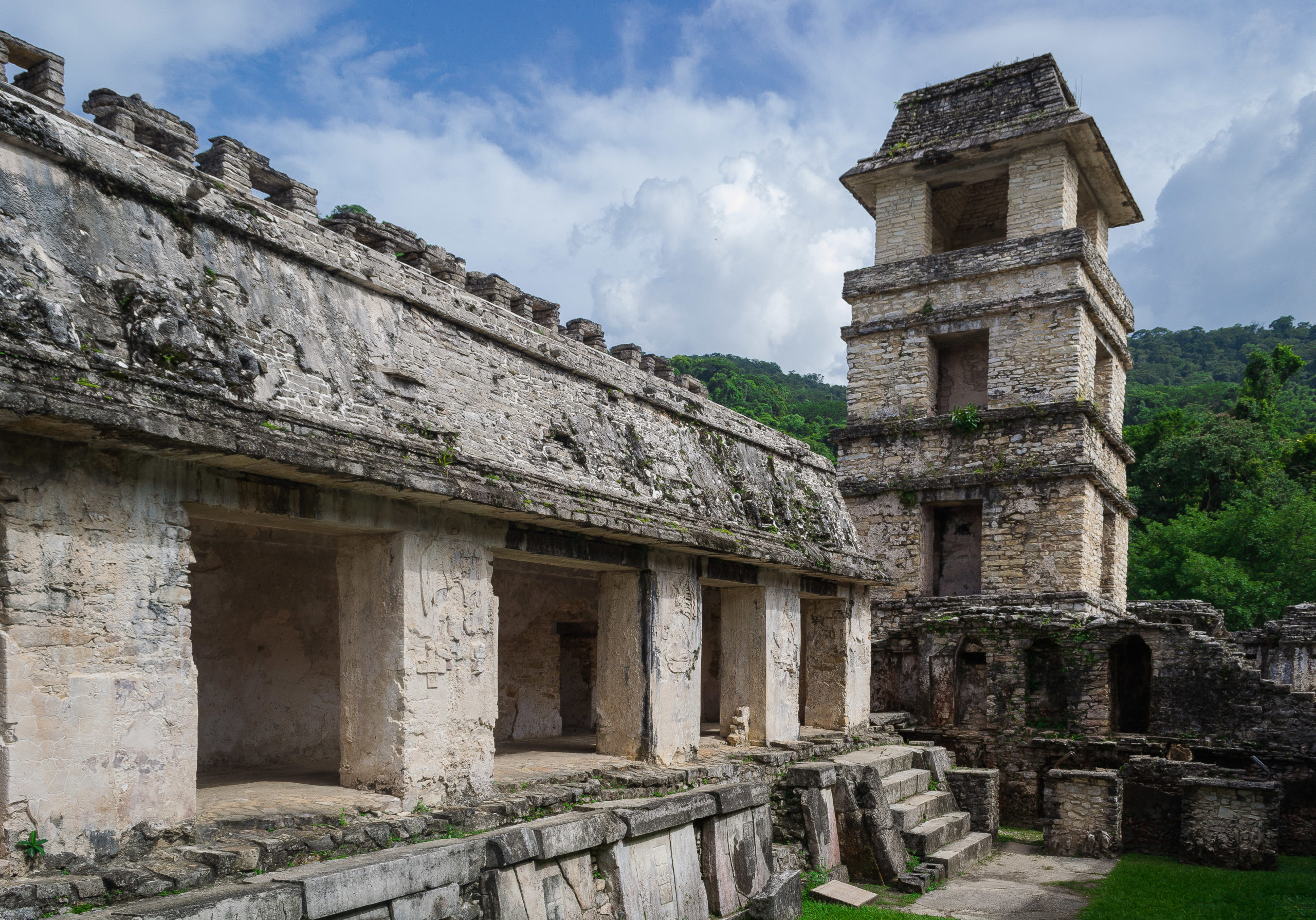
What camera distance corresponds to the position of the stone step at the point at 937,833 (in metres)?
10.1

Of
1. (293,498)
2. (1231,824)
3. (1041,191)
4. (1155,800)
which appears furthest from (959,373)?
(293,498)

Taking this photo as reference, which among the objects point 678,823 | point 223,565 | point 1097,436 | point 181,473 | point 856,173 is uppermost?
point 856,173

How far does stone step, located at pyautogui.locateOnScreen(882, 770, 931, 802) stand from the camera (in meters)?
10.8


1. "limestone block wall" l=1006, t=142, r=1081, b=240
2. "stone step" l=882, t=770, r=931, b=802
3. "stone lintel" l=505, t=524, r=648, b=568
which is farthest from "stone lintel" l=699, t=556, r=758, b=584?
"limestone block wall" l=1006, t=142, r=1081, b=240

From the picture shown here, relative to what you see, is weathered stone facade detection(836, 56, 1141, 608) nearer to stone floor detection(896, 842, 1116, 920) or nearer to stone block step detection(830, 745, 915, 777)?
stone block step detection(830, 745, 915, 777)

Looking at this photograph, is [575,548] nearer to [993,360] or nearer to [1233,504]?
[993,360]

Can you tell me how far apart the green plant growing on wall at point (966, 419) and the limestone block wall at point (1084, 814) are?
6.28 m

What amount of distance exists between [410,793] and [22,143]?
4103 mm

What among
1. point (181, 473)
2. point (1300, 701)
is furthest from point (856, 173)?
point (181, 473)

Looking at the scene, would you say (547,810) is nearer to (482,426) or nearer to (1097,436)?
(482,426)

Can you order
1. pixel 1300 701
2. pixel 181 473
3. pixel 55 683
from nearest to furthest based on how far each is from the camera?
pixel 55 683 → pixel 181 473 → pixel 1300 701

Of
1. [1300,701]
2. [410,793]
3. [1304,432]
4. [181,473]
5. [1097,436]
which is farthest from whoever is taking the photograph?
[1304,432]

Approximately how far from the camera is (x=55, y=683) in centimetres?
487

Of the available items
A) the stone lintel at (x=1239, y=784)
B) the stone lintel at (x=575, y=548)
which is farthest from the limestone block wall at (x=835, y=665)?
the stone lintel at (x=575, y=548)
